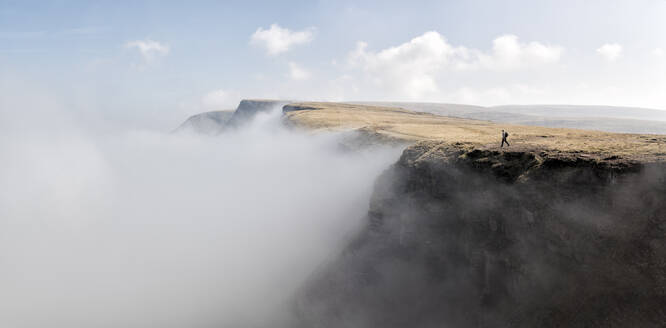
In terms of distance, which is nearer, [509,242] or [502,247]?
[509,242]

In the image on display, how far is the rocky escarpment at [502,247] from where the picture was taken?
784 inches

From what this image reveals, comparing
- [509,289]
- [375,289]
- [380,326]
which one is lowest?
[380,326]

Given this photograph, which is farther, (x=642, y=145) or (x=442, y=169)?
(x=442, y=169)

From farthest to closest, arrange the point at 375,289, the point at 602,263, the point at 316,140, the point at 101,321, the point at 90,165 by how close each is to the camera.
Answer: the point at 90,165 → the point at 316,140 → the point at 101,321 → the point at 375,289 → the point at 602,263

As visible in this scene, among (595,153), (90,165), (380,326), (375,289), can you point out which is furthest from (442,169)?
(90,165)

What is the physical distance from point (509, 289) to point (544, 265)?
10.4 feet

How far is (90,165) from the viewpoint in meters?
152

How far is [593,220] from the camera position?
21.5 metres

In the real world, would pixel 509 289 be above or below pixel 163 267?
above

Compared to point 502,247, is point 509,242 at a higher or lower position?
higher

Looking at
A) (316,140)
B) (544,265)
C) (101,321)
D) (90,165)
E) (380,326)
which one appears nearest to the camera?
(544,265)

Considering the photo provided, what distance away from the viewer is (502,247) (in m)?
25.8

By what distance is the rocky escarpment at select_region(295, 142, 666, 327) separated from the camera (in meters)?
19.9

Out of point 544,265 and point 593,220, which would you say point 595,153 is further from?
point 544,265
